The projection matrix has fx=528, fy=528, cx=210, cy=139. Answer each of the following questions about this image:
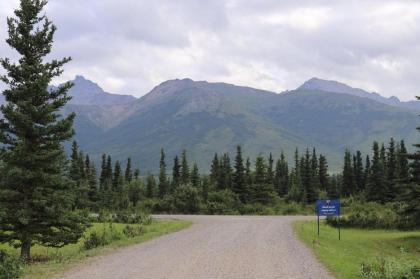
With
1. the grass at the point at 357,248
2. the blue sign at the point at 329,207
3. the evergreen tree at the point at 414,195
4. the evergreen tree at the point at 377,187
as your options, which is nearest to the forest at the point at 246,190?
the evergreen tree at the point at 377,187

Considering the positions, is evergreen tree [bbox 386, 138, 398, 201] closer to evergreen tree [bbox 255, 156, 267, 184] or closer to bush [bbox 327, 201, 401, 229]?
evergreen tree [bbox 255, 156, 267, 184]

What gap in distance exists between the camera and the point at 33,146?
85.5ft

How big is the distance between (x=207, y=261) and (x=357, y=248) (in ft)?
48.4

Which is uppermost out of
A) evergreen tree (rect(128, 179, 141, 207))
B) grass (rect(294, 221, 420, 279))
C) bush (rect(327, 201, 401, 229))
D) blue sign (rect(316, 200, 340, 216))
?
evergreen tree (rect(128, 179, 141, 207))

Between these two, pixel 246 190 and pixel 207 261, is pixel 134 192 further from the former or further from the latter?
pixel 207 261

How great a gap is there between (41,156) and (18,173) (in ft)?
4.35

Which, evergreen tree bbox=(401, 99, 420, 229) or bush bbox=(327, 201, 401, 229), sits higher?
evergreen tree bbox=(401, 99, 420, 229)

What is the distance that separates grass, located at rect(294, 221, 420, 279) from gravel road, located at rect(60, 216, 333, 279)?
2.41ft

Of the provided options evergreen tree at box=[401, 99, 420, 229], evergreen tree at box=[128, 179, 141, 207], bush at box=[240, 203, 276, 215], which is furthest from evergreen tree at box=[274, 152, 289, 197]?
evergreen tree at box=[401, 99, 420, 229]

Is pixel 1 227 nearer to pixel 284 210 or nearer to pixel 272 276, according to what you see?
pixel 272 276

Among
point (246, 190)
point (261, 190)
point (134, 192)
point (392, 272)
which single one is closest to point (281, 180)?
point (246, 190)

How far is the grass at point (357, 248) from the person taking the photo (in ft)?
65.5

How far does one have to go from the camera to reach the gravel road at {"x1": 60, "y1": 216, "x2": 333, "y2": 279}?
671 inches

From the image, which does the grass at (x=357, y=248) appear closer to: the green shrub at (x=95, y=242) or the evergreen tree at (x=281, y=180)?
the green shrub at (x=95, y=242)
